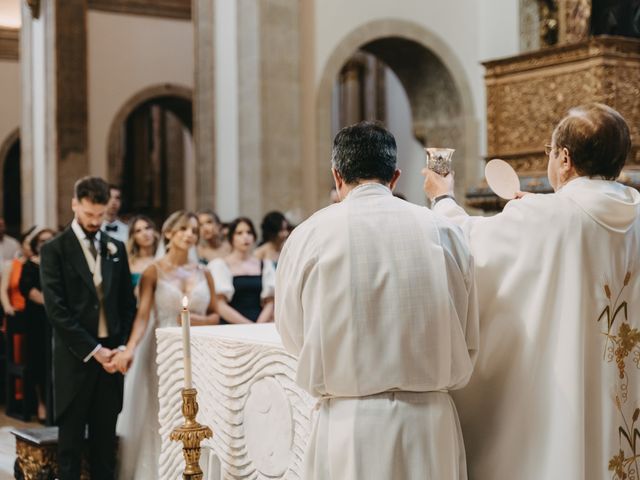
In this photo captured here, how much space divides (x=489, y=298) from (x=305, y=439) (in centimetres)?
87

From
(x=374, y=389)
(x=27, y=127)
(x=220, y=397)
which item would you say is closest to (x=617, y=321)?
(x=374, y=389)

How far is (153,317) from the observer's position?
6027 millimetres

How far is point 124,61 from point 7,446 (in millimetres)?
9441

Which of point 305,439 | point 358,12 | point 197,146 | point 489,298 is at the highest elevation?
point 358,12

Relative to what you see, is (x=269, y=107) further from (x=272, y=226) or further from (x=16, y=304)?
(x=16, y=304)

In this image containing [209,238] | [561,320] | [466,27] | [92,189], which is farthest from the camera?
[466,27]

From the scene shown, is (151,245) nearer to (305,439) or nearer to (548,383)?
(305,439)

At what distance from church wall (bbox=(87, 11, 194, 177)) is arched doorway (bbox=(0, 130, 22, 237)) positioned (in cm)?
580

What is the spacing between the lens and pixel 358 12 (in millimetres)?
11258

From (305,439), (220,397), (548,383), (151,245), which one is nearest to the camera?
(548,383)

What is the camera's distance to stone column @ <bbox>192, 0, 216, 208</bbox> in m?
11.0

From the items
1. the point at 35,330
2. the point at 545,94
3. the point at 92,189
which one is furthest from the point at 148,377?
the point at 545,94

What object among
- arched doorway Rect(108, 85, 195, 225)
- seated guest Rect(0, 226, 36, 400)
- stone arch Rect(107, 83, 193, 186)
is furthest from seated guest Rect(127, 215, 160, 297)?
arched doorway Rect(108, 85, 195, 225)

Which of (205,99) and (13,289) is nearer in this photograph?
(13,289)
